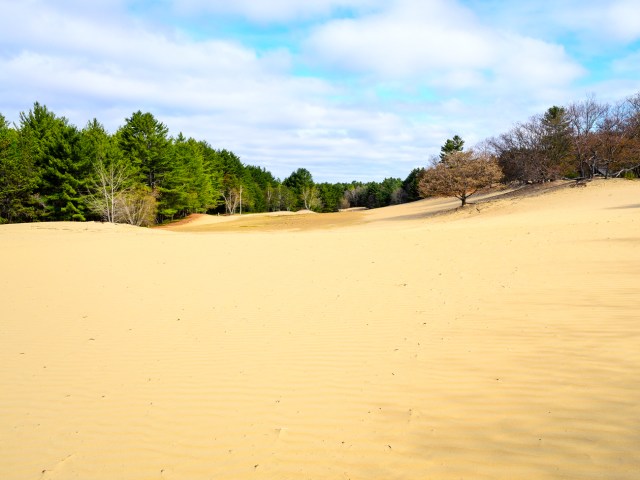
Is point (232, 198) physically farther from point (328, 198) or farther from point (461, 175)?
point (461, 175)

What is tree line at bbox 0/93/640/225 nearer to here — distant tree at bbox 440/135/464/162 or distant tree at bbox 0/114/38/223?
distant tree at bbox 0/114/38/223

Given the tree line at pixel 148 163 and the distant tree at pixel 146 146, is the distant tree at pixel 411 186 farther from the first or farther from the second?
the distant tree at pixel 146 146

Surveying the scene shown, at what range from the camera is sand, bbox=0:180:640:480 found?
9.72ft

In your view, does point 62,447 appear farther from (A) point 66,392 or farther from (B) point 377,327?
(B) point 377,327

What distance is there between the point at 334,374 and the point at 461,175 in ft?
100

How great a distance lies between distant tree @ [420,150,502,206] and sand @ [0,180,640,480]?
2283 centimetres

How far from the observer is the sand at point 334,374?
296cm

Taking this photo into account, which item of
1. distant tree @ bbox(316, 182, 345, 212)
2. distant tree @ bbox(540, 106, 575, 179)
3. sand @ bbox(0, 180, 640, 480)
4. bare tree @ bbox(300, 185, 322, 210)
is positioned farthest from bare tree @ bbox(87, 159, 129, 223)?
distant tree @ bbox(316, 182, 345, 212)

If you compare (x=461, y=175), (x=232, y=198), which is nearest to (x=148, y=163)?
(x=232, y=198)

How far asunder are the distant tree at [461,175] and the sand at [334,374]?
22826 millimetres

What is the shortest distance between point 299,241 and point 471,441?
14191mm

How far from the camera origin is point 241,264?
39.7 ft

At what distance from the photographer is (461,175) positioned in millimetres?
32125

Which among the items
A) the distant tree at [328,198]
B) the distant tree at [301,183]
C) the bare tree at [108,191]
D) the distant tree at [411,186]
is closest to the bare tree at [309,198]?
the distant tree at [301,183]
